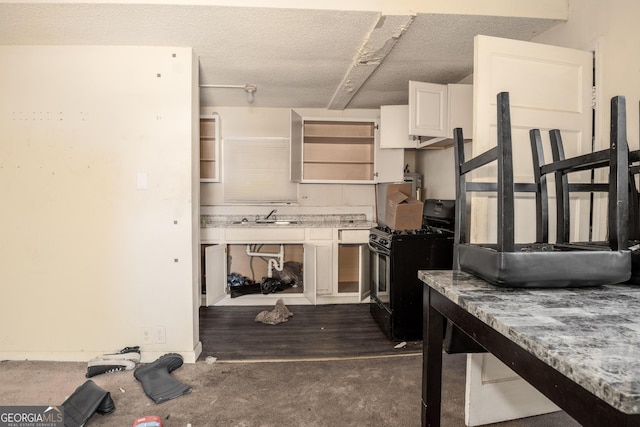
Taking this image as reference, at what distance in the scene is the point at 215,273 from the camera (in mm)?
3684

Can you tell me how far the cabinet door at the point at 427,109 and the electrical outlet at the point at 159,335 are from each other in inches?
98.5

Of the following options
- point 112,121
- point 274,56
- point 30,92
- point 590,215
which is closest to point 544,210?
point 590,215

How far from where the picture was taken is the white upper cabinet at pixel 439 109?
118 inches

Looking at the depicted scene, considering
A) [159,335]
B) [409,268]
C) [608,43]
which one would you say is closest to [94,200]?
[159,335]

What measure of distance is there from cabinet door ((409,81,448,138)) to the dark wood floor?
180 centimetres

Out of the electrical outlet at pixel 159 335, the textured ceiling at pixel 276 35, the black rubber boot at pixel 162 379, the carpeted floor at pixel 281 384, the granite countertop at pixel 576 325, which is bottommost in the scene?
the carpeted floor at pixel 281 384

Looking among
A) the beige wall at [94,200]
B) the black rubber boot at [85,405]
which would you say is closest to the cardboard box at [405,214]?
the beige wall at [94,200]

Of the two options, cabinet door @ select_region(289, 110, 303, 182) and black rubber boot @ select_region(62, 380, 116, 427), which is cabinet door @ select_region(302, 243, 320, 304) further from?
black rubber boot @ select_region(62, 380, 116, 427)

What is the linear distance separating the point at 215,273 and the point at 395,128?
7.93ft

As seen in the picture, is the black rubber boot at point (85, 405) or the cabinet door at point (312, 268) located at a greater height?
the cabinet door at point (312, 268)

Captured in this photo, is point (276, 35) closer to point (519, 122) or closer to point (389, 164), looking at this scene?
point (519, 122)

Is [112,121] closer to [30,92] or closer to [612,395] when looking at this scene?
[30,92]

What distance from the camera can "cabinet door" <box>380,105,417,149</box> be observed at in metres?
3.71

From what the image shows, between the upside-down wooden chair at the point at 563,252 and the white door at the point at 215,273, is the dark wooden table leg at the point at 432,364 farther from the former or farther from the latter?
the white door at the point at 215,273
